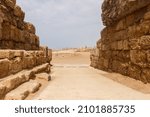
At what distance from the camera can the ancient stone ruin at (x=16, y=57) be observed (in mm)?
6324

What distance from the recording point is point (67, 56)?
31156 mm

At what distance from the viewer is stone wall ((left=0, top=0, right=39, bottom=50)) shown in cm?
979

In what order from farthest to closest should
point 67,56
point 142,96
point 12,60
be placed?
point 67,56
point 12,60
point 142,96

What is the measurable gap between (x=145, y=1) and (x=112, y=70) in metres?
5.50

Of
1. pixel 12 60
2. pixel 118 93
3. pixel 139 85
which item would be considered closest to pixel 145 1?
pixel 139 85

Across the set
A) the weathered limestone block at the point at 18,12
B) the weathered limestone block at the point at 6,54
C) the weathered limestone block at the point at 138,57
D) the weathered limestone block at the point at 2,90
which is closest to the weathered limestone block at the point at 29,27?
the weathered limestone block at the point at 18,12

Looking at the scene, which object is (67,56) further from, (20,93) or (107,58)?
(20,93)

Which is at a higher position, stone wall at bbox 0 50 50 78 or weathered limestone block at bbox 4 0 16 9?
weathered limestone block at bbox 4 0 16 9

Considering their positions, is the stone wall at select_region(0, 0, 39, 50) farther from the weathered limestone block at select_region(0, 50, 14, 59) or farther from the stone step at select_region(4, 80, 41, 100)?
the stone step at select_region(4, 80, 41, 100)

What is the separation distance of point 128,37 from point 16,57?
4.88 meters

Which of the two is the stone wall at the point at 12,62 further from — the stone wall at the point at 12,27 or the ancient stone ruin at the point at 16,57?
the stone wall at the point at 12,27

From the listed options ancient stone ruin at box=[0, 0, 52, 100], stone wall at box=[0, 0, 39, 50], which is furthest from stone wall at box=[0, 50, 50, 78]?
stone wall at box=[0, 0, 39, 50]

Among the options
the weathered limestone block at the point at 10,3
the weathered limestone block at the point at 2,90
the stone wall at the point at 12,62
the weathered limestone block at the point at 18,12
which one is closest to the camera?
the weathered limestone block at the point at 2,90

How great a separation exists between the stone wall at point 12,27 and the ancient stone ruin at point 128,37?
184 inches
